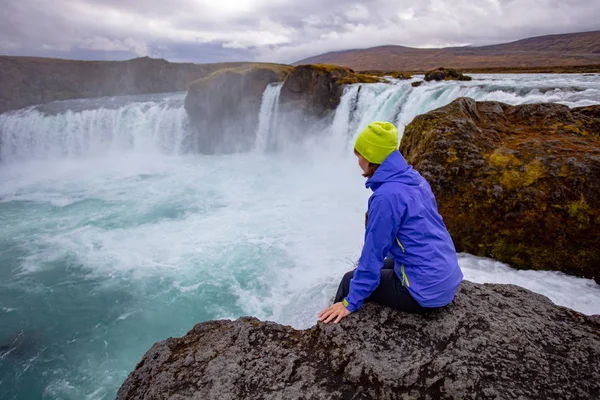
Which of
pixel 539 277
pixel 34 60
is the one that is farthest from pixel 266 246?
pixel 34 60

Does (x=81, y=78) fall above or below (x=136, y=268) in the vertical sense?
above

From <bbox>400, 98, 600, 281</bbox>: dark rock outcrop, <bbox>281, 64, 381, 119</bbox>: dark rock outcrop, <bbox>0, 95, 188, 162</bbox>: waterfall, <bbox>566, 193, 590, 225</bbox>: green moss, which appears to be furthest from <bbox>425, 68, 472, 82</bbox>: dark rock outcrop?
<bbox>566, 193, 590, 225</bbox>: green moss

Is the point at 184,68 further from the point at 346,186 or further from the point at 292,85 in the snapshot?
the point at 346,186

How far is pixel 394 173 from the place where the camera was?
2.77 metres

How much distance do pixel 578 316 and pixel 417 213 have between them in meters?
1.80

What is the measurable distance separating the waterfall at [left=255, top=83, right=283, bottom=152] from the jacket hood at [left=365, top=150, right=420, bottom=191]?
2460cm

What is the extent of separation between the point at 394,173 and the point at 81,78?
7225 centimetres

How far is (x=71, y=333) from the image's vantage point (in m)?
8.27

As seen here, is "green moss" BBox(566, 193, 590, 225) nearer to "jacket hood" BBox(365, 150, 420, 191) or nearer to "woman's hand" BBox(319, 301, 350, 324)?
"jacket hood" BBox(365, 150, 420, 191)

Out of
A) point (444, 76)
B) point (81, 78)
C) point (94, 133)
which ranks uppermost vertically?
point (81, 78)

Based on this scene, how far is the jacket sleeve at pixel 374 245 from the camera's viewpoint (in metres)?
2.67

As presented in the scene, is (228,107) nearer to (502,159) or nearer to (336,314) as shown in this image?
(502,159)

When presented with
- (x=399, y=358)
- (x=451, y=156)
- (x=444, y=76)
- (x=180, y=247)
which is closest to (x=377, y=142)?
(x=399, y=358)

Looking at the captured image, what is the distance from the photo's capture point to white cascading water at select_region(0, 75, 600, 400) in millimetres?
7180
